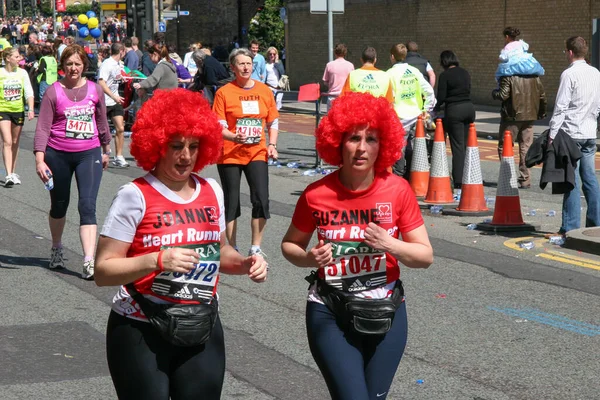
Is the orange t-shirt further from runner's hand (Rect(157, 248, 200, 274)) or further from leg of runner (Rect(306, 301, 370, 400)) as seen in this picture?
runner's hand (Rect(157, 248, 200, 274))

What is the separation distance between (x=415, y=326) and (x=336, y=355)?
3.16m

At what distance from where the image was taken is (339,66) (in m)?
17.0

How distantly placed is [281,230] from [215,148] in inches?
274

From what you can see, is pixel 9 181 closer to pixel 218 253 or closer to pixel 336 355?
pixel 218 253

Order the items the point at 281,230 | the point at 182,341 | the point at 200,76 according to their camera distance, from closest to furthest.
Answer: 1. the point at 182,341
2. the point at 281,230
3. the point at 200,76

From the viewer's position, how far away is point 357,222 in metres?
4.24

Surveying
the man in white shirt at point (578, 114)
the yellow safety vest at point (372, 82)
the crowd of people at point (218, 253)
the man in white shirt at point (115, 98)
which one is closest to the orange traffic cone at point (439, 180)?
the yellow safety vest at point (372, 82)

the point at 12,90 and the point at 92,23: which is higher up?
the point at 92,23

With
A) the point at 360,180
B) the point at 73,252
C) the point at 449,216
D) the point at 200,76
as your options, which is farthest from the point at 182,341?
the point at 200,76

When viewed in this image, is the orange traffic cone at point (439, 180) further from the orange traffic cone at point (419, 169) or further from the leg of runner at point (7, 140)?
the leg of runner at point (7, 140)

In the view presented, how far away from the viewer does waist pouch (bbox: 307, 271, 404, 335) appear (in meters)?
4.13

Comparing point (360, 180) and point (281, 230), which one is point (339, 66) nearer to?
point (281, 230)

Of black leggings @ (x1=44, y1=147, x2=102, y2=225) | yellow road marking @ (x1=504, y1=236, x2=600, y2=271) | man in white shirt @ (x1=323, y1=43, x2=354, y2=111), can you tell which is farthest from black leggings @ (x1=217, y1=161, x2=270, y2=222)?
man in white shirt @ (x1=323, y1=43, x2=354, y2=111)

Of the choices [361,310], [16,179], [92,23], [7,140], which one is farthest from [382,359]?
[92,23]
